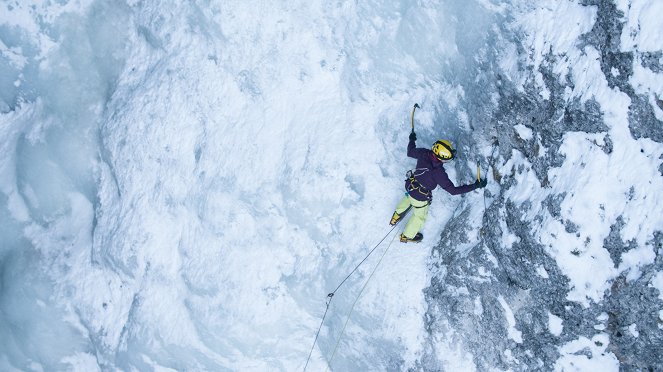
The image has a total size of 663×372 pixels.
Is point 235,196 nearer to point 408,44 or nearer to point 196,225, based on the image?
point 196,225

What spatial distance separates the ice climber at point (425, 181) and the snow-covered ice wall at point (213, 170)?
17.9 inches

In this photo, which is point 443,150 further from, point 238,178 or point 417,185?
point 238,178

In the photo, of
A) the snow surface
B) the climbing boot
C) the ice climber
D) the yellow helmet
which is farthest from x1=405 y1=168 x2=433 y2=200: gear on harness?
the climbing boot

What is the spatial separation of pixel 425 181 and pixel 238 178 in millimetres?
2915

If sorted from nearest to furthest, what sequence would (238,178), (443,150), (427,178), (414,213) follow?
(443,150) < (427,178) < (414,213) < (238,178)

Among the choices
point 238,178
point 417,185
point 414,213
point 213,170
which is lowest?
point 213,170

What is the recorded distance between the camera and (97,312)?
902 cm

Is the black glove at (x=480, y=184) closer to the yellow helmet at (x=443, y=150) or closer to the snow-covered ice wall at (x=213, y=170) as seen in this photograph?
the yellow helmet at (x=443, y=150)

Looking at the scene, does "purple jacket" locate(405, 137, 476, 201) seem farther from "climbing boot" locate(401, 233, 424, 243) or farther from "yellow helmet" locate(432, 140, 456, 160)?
"climbing boot" locate(401, 233, 424, 243)

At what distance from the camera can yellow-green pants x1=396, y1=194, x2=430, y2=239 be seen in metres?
6.80

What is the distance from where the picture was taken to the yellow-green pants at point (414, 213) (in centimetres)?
680

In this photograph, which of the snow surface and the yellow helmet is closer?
the yellow helmet

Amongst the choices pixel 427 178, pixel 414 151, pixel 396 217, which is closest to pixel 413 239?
pixel 396 217

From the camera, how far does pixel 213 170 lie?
25.8ft
